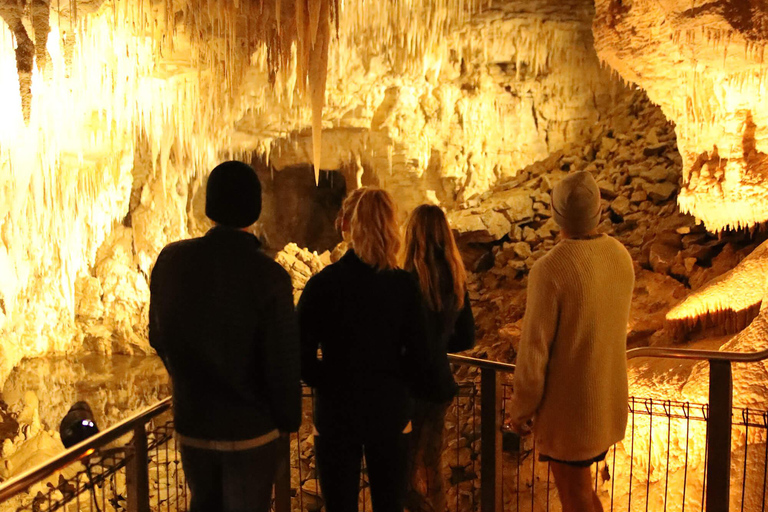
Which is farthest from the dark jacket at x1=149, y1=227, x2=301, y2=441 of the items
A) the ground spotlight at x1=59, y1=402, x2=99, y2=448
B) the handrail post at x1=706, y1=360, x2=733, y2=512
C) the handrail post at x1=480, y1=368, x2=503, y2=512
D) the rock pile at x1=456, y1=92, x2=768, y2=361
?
the rock pile at x1=456, y1=92, x2=768, y2=361

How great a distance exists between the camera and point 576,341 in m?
2.07

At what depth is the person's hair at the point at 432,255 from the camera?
252 centimetres

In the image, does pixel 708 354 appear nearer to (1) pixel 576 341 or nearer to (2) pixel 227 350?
(1) pixel 576 341

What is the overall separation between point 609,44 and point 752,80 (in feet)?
4.78

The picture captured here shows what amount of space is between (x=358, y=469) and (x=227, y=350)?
72 centimetres

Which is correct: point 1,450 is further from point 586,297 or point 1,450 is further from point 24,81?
point 586,297

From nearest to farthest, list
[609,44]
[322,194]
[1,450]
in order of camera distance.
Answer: [609,44]
[1,450]
[322,194]

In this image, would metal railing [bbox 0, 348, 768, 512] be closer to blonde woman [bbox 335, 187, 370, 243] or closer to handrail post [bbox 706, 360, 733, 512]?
handrail post [bbox 706, 360, 733, 512]

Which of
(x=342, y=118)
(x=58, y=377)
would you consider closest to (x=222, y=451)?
(x=342, y=118)

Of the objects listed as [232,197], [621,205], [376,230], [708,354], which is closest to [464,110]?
[621,205]

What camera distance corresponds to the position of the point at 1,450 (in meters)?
9.84

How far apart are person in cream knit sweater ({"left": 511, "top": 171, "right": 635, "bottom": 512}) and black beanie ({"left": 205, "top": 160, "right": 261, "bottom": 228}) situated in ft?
3.05

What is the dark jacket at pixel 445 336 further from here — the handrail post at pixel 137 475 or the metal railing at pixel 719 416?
the handrail post at pixel 137 475

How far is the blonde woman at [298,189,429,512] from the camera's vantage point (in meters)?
2.03
